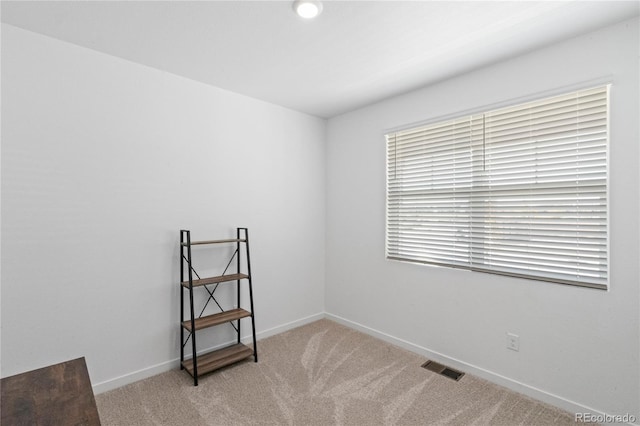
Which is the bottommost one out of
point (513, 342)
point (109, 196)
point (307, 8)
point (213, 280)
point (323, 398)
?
point (323, 398)

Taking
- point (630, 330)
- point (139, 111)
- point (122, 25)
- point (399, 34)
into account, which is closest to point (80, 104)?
point (139, 111)

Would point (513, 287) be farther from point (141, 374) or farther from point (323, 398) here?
point (141, 374)

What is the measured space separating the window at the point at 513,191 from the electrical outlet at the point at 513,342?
46 centimetres

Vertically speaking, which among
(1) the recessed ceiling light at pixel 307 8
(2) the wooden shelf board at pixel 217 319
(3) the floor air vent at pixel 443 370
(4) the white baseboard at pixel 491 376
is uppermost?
(1) the recessed ceiling light at pixel 307 8

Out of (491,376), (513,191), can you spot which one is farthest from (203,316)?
(513,191)

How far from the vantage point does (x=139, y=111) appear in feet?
7.99

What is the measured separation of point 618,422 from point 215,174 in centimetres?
334

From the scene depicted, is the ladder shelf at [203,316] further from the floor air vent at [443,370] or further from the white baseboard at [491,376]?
the floor air vent at [443,370]

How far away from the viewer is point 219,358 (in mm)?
2635

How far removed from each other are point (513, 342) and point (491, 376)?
1.11ft

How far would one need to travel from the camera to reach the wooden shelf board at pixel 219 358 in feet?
8.17

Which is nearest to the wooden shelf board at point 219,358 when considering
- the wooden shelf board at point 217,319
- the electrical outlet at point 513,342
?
the wooden shelf board at point 217,319

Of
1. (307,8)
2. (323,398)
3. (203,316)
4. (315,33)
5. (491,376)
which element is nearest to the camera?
(307,8)

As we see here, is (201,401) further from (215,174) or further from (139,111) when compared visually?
(139,111)
